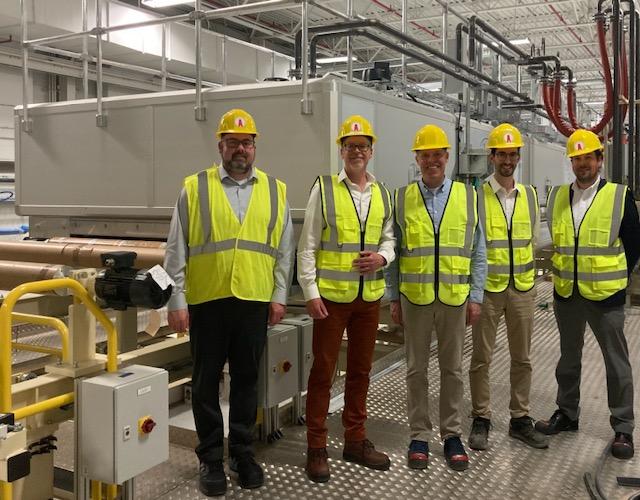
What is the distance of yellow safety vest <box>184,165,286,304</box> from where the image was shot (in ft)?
9.48

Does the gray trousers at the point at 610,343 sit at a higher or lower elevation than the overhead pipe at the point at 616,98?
lower

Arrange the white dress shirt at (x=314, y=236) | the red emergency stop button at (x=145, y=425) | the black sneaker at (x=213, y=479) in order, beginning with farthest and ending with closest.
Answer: the white dress shirt at (x=314, y=236)
the black sneaker at (x=213, y=479)
the red emergency stop button at (x=145, y=425)

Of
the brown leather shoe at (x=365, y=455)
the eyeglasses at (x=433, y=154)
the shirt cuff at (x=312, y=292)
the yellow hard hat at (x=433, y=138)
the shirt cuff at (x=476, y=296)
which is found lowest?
the brown leather shoe at (x=365, y=455)

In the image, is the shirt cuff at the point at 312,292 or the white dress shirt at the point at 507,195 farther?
the white dress shirt at the point at 507,195

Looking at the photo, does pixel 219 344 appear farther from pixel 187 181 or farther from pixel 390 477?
pixel 390 477

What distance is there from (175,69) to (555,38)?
813 cm

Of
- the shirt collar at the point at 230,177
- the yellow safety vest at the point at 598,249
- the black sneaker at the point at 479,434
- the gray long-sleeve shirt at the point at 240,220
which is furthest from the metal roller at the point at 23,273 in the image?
the yellow safety vest at the point at 598,249

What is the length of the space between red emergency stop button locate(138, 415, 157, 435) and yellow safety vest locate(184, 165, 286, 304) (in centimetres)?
60

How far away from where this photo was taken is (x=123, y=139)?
4.43m

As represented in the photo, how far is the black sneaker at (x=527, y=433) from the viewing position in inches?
139

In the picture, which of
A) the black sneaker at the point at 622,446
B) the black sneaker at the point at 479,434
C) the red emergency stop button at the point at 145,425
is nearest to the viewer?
the red emergency stop button at the point at 145,425

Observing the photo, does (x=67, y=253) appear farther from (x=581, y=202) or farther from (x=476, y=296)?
(x=581, y=202)

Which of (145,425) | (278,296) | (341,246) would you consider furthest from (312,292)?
(145,425)

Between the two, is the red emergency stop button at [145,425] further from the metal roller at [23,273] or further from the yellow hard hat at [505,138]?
the yellow hard hat at [505,138]
